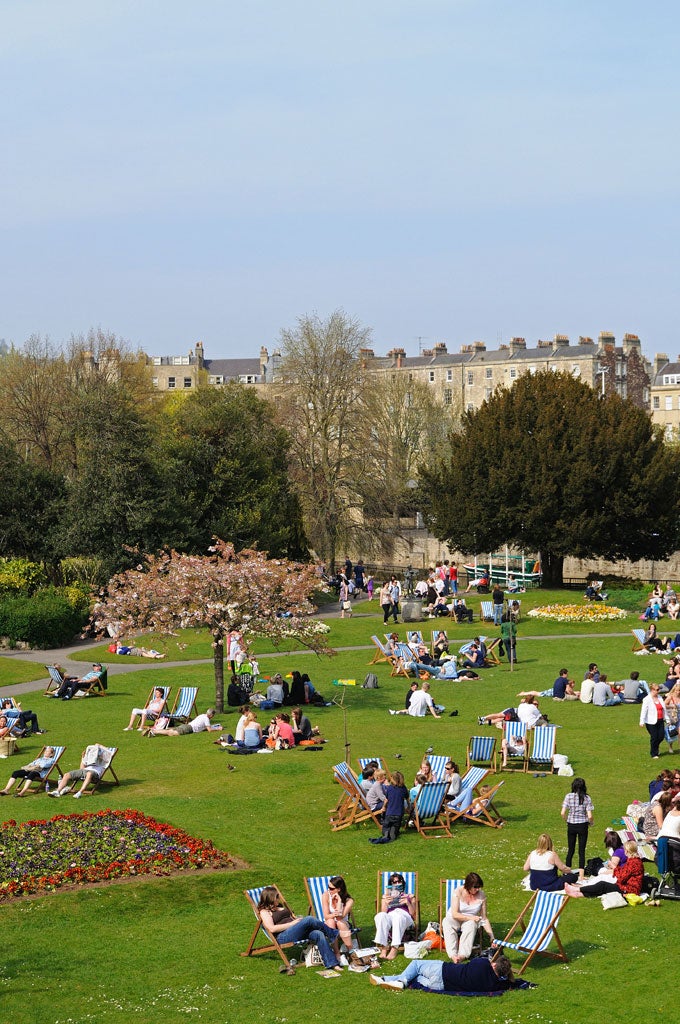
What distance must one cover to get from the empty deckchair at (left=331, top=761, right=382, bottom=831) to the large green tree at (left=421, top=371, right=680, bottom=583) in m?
38.4

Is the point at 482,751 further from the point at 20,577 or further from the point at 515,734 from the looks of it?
the point at 20,577

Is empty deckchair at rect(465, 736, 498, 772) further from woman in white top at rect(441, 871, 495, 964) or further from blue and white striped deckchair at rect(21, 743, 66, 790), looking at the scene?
woman in white top at rect(441, 871, 495, 964)

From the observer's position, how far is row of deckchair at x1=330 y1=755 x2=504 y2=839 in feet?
70.8

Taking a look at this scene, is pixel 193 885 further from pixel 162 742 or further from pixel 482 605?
pixel 482 605

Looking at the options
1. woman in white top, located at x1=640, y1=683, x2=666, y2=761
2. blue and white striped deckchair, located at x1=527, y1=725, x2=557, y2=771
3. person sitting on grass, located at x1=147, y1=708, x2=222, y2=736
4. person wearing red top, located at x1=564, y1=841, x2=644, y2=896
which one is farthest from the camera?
person sitting on grass, located at x1=147, y1=708, x2=222, y2=736

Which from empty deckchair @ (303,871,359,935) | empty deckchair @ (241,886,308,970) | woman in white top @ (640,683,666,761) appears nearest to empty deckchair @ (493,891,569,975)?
empty deckchair @ (303,871,359,935)

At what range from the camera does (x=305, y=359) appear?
233ft

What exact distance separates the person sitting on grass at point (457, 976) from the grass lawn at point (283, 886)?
203mm

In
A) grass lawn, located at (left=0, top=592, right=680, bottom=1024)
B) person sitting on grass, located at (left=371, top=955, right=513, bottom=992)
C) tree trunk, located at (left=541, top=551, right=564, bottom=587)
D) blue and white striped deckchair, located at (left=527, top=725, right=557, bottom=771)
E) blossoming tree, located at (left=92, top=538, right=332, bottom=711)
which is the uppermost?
blossoming tree, located at (left=92, top=538, right=332, bottom=711)

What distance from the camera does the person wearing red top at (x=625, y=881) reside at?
1781 cm

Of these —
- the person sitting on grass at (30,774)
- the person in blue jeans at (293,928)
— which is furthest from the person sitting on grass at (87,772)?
the person in blue jeans at (293,928)

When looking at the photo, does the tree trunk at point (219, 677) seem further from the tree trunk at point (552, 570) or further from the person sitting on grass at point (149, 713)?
the tree trunk at point (552, 570)

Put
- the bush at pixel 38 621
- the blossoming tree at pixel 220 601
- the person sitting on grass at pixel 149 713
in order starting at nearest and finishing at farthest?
the person sitting on grass at pixel 149 713 → the blossoming tree at pixel 220 601 → the bush at pixel 38 621

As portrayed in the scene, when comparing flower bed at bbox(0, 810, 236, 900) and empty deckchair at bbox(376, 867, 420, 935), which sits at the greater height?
empty deckchair at bbox(376, 867, 420, 935)
